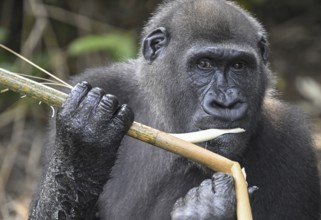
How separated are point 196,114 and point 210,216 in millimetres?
910

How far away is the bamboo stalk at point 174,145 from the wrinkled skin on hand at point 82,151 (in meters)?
0.35

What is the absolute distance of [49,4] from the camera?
1213 centimetres

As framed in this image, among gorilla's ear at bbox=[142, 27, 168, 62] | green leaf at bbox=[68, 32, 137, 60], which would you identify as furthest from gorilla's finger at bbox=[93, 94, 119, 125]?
green leaf at bbox=[68, 32, 137, 60]

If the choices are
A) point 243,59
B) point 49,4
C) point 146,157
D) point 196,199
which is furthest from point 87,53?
point 196,199

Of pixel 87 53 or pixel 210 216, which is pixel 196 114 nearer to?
pixel 210 216

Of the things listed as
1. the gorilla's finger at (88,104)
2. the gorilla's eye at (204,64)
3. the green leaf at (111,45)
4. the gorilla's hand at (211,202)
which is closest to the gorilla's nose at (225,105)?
the gorilla's eye at (204,64)

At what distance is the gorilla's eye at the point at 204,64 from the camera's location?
657 centimetres

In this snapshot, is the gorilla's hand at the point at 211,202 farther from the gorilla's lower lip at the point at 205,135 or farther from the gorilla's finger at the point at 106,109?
the gorilla's finger at the point at 106,109

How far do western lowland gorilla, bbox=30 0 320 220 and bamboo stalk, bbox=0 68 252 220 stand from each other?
0.09 m

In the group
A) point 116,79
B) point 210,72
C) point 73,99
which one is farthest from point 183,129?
point 116,79

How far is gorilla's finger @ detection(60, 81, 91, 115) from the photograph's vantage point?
5934 mm

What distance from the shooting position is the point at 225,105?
19.9 feet

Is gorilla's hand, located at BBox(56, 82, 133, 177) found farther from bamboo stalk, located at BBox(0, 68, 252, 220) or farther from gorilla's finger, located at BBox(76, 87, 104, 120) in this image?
bamboo stalk, located at BBox(0, 68, 252, 220)

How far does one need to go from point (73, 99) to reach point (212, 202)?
4.25ft
